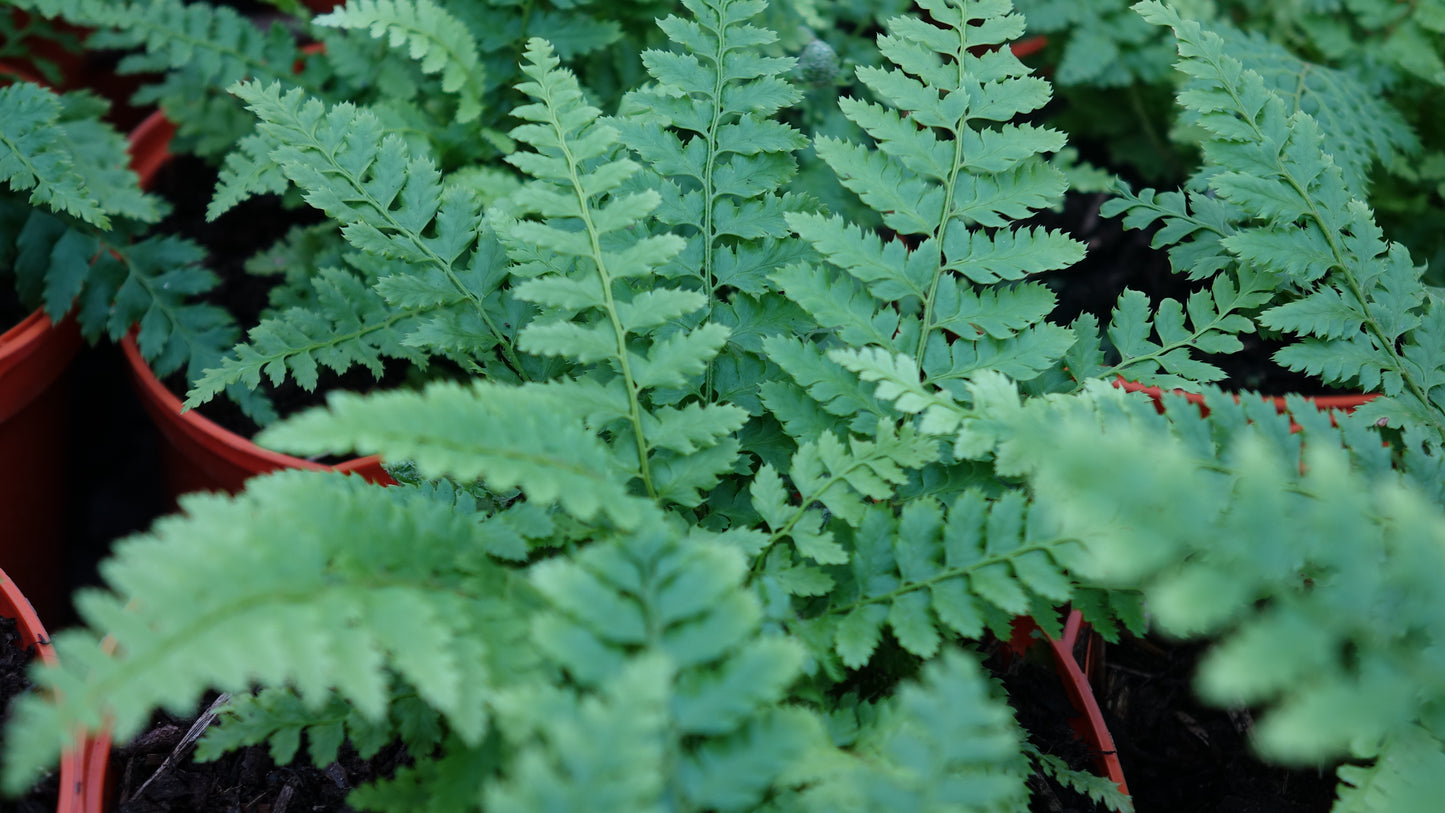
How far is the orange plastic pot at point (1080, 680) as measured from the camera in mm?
1266

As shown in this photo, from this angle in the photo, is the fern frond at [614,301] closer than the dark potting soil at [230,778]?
Yes

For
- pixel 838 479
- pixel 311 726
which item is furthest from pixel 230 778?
pixel 838 479

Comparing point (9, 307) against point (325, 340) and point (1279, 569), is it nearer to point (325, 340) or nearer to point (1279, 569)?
point (325, 340)

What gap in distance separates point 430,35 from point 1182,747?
4.96 ft

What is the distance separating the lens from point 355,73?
1825mm

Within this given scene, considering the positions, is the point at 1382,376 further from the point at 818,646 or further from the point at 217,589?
the point at 217,589

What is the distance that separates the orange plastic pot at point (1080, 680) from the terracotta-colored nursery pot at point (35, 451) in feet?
5.06

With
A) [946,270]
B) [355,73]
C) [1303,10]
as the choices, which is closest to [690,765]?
[946,270]

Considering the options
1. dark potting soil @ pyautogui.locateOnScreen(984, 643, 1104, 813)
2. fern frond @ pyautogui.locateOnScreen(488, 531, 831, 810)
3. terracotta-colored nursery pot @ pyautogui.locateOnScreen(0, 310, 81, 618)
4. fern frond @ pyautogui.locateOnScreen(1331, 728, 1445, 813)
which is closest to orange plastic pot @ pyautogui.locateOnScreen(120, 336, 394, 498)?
terracotta-colored nursery pot @ pyautogui.locateOnScreen(0, 310, 81, 618)

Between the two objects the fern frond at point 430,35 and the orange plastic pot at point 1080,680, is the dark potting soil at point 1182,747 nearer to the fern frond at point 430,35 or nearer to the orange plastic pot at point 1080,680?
the orange plastic pot at point 1080,680

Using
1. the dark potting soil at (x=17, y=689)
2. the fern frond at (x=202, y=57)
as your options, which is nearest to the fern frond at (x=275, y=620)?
the dark potting soil at (x=17, y=689)

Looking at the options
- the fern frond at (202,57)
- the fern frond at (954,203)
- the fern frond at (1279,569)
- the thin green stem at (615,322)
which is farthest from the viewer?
the fern frond at (202,57)

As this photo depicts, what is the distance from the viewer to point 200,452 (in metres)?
1.67

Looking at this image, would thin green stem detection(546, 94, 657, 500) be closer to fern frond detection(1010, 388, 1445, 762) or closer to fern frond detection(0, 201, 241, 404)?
fern frond detection(1010, 388, 1445, 762)
